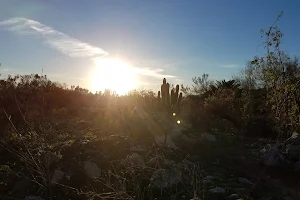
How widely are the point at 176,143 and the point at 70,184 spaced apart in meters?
4.83

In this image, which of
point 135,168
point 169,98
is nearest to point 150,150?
point 135,168

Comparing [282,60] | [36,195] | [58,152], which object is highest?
[282,60]

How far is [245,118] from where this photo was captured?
1698 cm

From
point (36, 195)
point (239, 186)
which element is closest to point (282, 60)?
point (239, 186)

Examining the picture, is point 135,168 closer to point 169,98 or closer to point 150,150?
point 150,150

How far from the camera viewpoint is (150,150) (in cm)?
670

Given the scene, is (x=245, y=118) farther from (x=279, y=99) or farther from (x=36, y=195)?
(x=36, y=195)

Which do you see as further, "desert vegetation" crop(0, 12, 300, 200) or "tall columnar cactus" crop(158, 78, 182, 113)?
"tall columnar cactus" crop(158, 78, 182, 113)

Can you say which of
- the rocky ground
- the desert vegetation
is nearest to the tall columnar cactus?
the desert vegetation

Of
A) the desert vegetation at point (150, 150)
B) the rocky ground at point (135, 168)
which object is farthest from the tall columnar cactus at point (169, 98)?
the rocky ground at point (135, 168)

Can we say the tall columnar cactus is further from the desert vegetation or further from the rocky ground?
the rocky ground

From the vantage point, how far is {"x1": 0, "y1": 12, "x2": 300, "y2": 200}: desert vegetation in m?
6.57

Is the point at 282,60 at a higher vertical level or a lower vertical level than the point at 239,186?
higher

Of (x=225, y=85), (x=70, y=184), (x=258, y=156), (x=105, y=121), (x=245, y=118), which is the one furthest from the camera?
(x=225, y=85)
